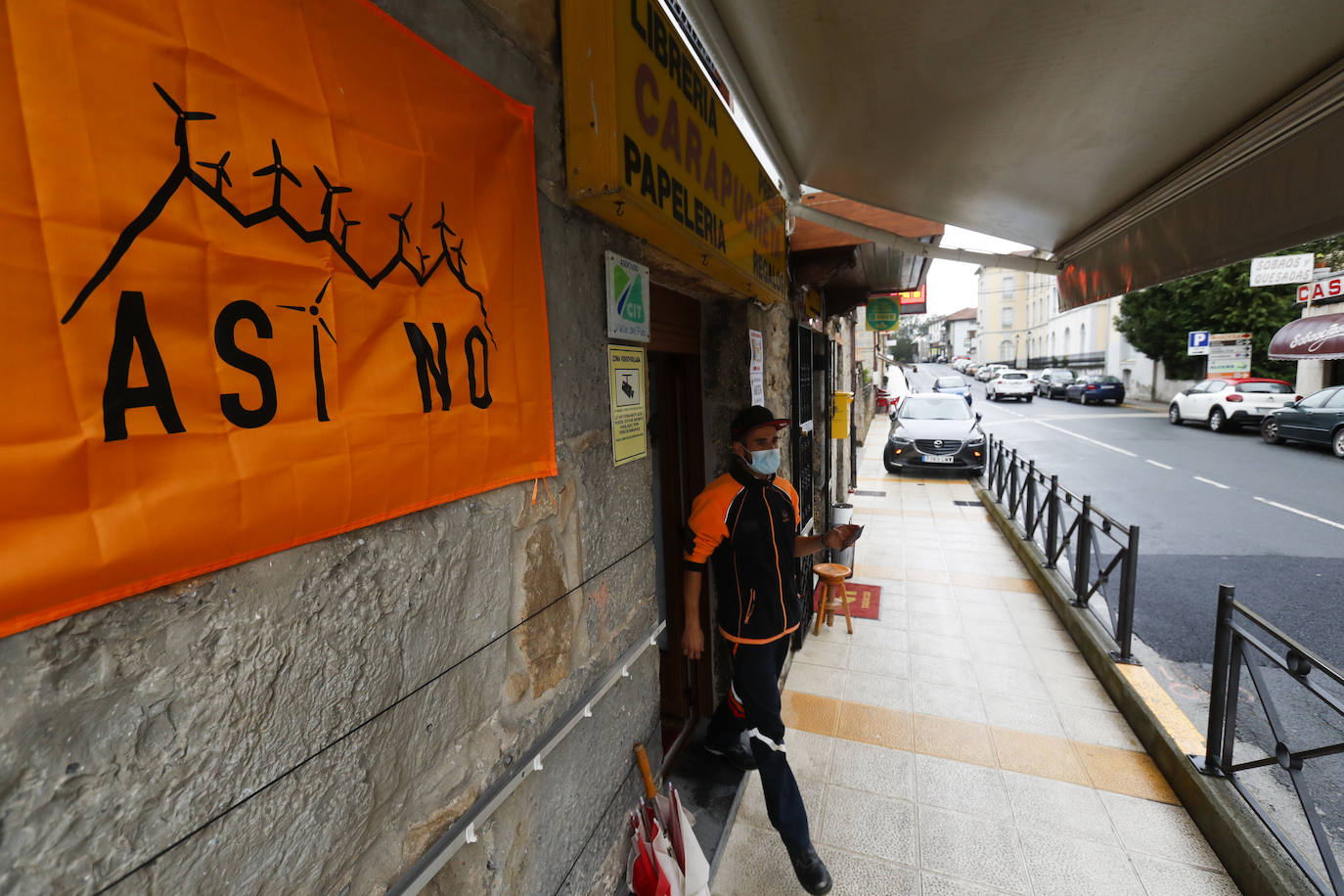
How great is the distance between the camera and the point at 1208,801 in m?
2.55

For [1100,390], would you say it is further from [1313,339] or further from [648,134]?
[648,134]

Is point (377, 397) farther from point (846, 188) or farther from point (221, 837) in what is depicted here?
point (846, 188)

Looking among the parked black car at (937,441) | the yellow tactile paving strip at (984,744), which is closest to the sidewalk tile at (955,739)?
the yellow tactile paving strip at (984,744)

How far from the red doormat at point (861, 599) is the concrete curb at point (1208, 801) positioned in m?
1.49

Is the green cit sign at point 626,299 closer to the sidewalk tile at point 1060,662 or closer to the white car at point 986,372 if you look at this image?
the sidewalk tile at point 1060,662

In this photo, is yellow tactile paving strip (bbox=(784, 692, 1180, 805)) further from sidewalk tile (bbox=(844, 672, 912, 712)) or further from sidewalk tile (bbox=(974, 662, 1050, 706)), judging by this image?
sidewalk tile (bbox=(974, 662, 1050, 706))

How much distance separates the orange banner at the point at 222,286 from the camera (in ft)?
1.90

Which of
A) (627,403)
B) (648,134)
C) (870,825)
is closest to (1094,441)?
A: (870,825)

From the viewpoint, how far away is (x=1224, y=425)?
14930mm

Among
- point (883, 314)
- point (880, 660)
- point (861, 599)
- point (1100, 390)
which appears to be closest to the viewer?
point (880, 660)

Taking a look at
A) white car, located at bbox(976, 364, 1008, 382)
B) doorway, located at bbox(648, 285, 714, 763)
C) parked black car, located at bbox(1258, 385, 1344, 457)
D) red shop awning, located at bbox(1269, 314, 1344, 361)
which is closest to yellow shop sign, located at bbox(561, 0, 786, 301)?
doorway, located at bbox(648, 285, 714, 763)

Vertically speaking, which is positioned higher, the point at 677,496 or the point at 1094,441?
the point at 677,496

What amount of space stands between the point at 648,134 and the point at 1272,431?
1722 cm

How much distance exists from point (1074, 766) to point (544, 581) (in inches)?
126
